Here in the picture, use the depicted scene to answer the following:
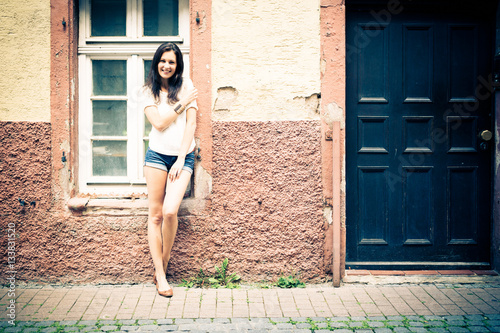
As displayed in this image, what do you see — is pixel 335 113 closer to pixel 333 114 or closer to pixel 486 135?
pixel 333 114

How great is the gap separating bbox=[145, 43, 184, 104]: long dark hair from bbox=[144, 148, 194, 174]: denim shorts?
0.52m

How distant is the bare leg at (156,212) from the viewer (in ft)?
12.8

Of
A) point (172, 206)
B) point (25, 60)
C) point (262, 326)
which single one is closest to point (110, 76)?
point (25, 60)

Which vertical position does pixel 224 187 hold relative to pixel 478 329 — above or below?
above

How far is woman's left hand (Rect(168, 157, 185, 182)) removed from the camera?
3.82m

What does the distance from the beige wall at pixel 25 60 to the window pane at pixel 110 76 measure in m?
0.46

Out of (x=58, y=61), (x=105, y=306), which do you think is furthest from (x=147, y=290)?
(x=58, y=61)

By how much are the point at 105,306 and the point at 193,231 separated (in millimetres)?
1051

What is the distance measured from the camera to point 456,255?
4434 millimetres

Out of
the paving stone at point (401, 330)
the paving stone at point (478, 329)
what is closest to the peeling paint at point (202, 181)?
the paving stone at point (401, 330)

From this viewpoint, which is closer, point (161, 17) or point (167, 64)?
point (167, 64)

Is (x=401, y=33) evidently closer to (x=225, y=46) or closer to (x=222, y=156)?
(x=225, y=46)

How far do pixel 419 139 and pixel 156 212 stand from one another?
284 cm

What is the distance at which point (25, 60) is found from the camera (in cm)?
414
